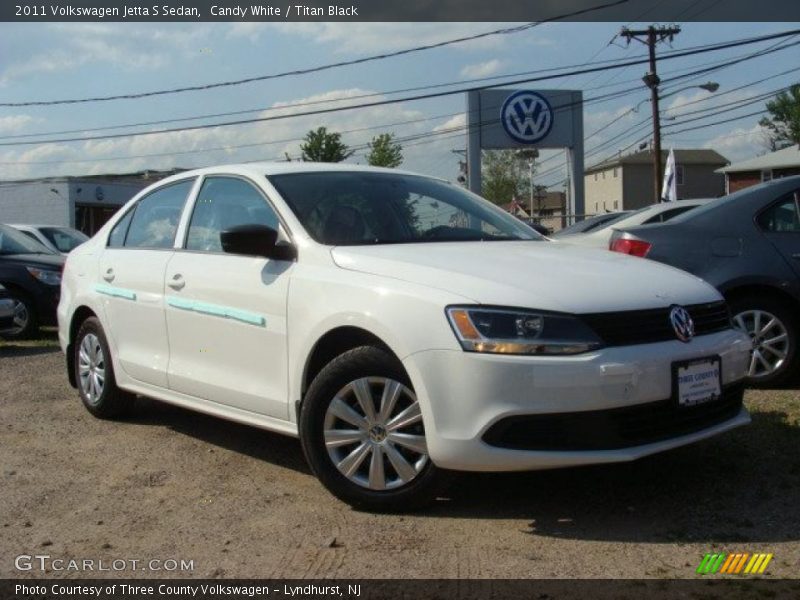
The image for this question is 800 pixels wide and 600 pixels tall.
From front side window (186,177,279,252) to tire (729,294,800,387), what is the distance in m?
3.37

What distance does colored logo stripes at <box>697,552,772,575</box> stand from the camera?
3211mm

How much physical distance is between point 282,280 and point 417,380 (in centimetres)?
103

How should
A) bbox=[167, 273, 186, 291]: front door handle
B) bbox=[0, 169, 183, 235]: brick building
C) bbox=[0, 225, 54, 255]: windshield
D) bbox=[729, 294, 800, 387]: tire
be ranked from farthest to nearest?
1. bbox=[0, 169, 183, 235]: brick building
2. bbox=[0, 225, 54, 255]: windshield
3. bbox=[729, 294, 800, 387]: tire
4. bbox=[167, 273, 186, 291]: front door handle

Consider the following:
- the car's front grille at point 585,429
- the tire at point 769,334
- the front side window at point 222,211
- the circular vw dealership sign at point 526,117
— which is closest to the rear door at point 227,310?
the front side window at point 222,211

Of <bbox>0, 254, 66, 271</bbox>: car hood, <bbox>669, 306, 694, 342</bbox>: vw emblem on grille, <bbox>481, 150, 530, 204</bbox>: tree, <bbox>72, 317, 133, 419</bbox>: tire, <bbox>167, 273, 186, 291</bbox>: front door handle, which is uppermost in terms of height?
<bbox>481, 150, 530, 204</bbox>: tree

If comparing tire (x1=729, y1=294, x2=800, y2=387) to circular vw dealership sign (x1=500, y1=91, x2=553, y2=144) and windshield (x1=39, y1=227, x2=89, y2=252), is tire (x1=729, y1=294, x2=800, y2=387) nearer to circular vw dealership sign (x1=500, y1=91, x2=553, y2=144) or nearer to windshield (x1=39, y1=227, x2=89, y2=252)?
windshield (x1=39, y1=227, x2=89, y2=252)

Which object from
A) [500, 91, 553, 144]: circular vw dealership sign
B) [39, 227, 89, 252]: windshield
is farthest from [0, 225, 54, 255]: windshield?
[500, 91, 553, 144]: circular vw dealership sign

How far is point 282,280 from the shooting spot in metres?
4.30

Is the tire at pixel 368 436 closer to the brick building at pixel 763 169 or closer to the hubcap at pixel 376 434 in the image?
the hubcap at pixel 376 434

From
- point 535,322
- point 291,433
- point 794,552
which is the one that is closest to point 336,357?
point 291,433

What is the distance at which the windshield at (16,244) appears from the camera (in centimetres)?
1116

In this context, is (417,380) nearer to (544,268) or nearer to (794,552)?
(544,268)

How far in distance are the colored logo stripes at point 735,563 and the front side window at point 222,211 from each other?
265 centimetres

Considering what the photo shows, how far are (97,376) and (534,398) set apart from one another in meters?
3.58
